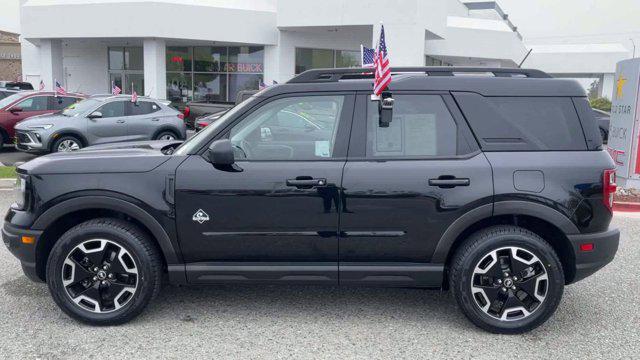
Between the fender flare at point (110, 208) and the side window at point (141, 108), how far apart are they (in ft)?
34.7

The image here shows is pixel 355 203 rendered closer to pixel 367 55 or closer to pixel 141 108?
pixel 367 55

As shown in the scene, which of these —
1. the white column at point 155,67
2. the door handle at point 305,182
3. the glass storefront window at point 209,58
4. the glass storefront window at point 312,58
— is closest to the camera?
the door handle at point 305,182

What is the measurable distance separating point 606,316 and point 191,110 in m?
15.3

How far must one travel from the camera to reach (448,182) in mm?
3885

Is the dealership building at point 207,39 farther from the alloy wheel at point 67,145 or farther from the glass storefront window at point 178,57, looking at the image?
the alloy wheel at point 67,145

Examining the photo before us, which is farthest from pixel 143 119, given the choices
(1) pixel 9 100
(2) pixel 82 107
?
(1) pixel 9 100

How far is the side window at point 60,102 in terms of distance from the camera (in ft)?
49.1

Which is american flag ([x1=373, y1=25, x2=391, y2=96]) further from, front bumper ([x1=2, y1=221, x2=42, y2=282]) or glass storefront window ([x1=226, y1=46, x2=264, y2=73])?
glass storefront window ([x1=226, y1=46, x2=264, y2=73])

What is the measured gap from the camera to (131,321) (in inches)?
162

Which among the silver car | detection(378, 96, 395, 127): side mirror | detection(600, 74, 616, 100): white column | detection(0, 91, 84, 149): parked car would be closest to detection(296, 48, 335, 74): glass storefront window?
the silver car

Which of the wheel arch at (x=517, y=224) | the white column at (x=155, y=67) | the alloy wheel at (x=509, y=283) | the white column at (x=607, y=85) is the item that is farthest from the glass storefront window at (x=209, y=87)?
the white column at (x=607, y=85)

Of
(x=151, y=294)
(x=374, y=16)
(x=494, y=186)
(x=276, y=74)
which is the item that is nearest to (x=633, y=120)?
(x=494, y=186)

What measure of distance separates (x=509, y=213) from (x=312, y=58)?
23.2 metres

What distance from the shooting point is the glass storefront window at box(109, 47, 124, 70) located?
28.5 metres
